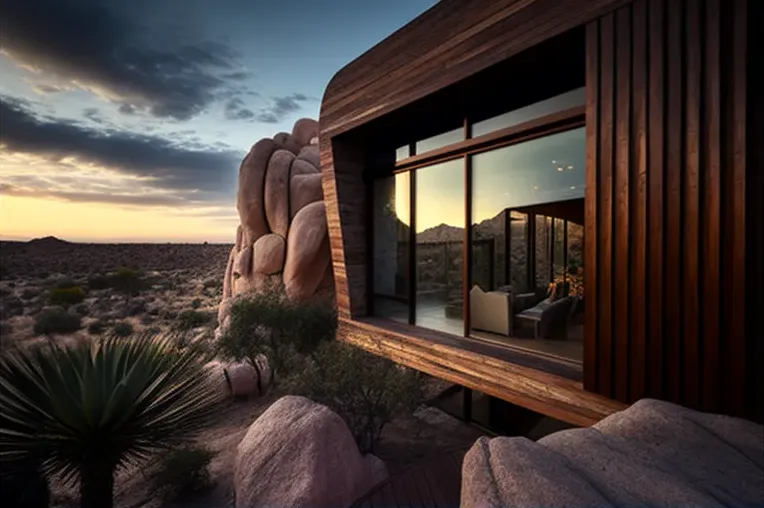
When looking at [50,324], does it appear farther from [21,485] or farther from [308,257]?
[308,257]

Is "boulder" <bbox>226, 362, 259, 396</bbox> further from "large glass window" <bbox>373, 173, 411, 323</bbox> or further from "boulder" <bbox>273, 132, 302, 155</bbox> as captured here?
"boulder" <bbox>273, 132, 302, 155</bbox>

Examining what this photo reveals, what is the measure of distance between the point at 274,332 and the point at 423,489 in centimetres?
684

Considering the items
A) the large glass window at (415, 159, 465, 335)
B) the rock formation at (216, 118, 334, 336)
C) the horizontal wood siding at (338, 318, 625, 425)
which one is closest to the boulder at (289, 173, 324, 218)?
the rock formation at (216, 118, 334, 336)

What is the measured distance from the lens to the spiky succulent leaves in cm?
317

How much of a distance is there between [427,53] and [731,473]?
4919 mm

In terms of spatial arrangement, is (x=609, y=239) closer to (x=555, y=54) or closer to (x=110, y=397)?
(x=555, y=54)

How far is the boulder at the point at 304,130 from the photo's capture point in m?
18.9

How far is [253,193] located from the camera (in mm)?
15688

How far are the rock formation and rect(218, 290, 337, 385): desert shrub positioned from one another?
11.3 ft

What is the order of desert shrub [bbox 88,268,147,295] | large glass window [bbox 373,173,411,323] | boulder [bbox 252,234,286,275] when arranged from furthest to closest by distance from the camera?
1. boulder [bbox 252,234,286,275]
2. desert shrub [bbox 88,268,147,295]
3. large glass window [bbox 373,173,411,323]

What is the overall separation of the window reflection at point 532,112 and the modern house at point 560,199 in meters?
0.02

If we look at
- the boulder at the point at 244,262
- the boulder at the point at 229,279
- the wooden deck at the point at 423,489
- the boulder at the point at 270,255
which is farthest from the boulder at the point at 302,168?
the wooden deck at the point at 423,489

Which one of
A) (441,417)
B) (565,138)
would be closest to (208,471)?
(441,417)

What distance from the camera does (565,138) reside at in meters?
4.18
